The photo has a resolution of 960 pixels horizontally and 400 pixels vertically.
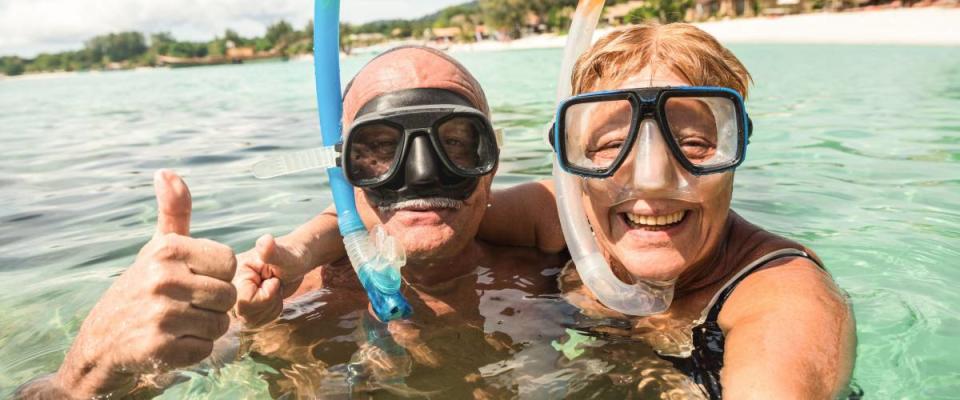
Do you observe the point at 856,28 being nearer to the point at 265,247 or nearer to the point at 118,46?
the point at 265,247

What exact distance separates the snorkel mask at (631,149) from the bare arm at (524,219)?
63 cm

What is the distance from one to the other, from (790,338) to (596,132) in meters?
0.77

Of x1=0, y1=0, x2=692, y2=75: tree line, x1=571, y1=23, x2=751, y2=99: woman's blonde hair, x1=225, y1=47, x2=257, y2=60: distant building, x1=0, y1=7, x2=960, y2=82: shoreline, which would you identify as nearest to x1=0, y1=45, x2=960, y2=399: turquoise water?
x1=571, y1=23, x2=751, y2=99: woman's blonde hair

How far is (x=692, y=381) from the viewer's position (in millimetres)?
2014

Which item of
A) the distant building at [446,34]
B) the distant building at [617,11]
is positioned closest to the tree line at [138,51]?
the distant building at [446,34]

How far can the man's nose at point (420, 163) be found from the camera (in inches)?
85.5

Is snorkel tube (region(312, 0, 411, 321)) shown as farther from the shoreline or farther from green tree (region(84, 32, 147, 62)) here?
green tree (region(84, 32, 147, 62))

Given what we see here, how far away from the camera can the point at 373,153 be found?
2271 millimetres

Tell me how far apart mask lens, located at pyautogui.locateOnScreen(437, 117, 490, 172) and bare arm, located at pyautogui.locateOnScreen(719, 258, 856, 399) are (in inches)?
37.0

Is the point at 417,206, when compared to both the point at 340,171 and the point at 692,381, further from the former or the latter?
the point at 692,381

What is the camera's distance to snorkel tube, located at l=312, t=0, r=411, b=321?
2.07 meters

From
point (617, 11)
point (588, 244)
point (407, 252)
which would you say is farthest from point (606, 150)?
point (617, 11)

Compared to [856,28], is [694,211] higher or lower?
lower

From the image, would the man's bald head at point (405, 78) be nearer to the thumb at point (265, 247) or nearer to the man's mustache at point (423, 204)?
the man's mustache at point (423, 204)
